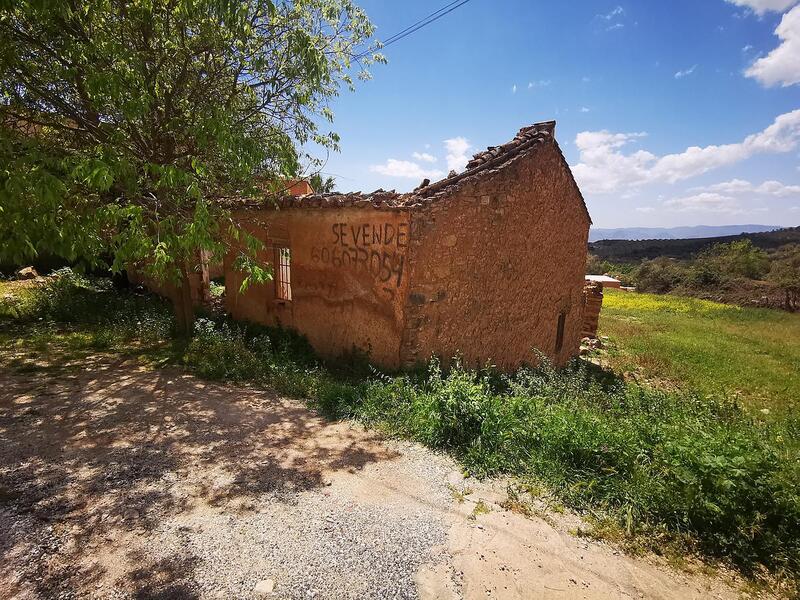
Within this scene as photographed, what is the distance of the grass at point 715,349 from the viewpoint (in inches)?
405

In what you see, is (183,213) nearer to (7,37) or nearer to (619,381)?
(7,37)

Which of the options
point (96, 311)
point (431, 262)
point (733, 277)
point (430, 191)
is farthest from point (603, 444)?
point (733, 277)

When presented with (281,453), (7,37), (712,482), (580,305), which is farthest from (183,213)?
(580,305)

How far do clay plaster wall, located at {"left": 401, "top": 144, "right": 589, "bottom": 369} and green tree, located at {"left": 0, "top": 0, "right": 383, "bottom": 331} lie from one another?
2586mm

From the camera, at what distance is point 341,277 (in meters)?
7.55

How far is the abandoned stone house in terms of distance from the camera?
6.63 m

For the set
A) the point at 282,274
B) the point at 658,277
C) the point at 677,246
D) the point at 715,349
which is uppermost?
the point at 282,274

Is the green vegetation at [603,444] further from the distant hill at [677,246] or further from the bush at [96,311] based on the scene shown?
the distant hill at [677,246]

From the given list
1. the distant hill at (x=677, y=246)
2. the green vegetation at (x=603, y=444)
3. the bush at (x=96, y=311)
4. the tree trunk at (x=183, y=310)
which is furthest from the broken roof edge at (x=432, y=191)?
the distant hill at (x=677, y=246)

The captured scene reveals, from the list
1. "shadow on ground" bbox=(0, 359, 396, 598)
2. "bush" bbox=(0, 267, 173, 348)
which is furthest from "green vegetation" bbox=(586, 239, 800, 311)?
"bush" bbox=(0, 267, 173, 348)

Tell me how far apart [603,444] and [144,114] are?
6.57 metres

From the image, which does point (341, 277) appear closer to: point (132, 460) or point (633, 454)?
point (132, 460)

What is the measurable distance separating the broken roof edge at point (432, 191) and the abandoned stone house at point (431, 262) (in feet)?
0.08

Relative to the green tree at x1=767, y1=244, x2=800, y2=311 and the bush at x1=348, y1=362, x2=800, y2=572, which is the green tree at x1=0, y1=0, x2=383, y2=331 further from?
the green tree at x1=767, y1=244, x2=800, y2=311
